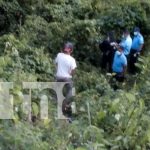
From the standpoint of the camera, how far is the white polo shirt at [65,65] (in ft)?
34.1

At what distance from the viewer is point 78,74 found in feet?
46.1

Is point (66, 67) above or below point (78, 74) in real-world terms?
below

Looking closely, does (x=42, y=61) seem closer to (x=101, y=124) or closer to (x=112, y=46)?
(x=112, y=46)

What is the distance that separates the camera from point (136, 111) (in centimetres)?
581

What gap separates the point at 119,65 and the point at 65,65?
2727mm

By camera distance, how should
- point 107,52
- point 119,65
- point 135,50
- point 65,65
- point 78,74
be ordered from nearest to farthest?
point 65,65 → point 119,65 → point 78,74 → point 107,52 → point 135,50

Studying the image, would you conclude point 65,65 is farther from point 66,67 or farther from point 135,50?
point 135,50

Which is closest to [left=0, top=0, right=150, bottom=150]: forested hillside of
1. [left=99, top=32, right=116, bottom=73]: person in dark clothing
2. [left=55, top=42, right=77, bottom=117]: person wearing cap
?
[left=99, top=32, right=116, bottom=73]: person in dark clothing

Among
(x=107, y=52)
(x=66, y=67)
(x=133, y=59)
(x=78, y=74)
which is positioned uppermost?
(x=107, y=52)

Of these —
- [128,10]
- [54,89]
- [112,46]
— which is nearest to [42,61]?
[112,46]

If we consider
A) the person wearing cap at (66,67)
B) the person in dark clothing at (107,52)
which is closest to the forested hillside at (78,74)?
the person in dark clothing at (107,52)

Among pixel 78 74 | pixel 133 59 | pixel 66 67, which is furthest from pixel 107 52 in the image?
pixel 66 67

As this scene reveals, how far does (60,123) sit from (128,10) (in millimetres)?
11969

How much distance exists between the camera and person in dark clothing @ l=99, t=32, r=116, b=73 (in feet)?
48.2
